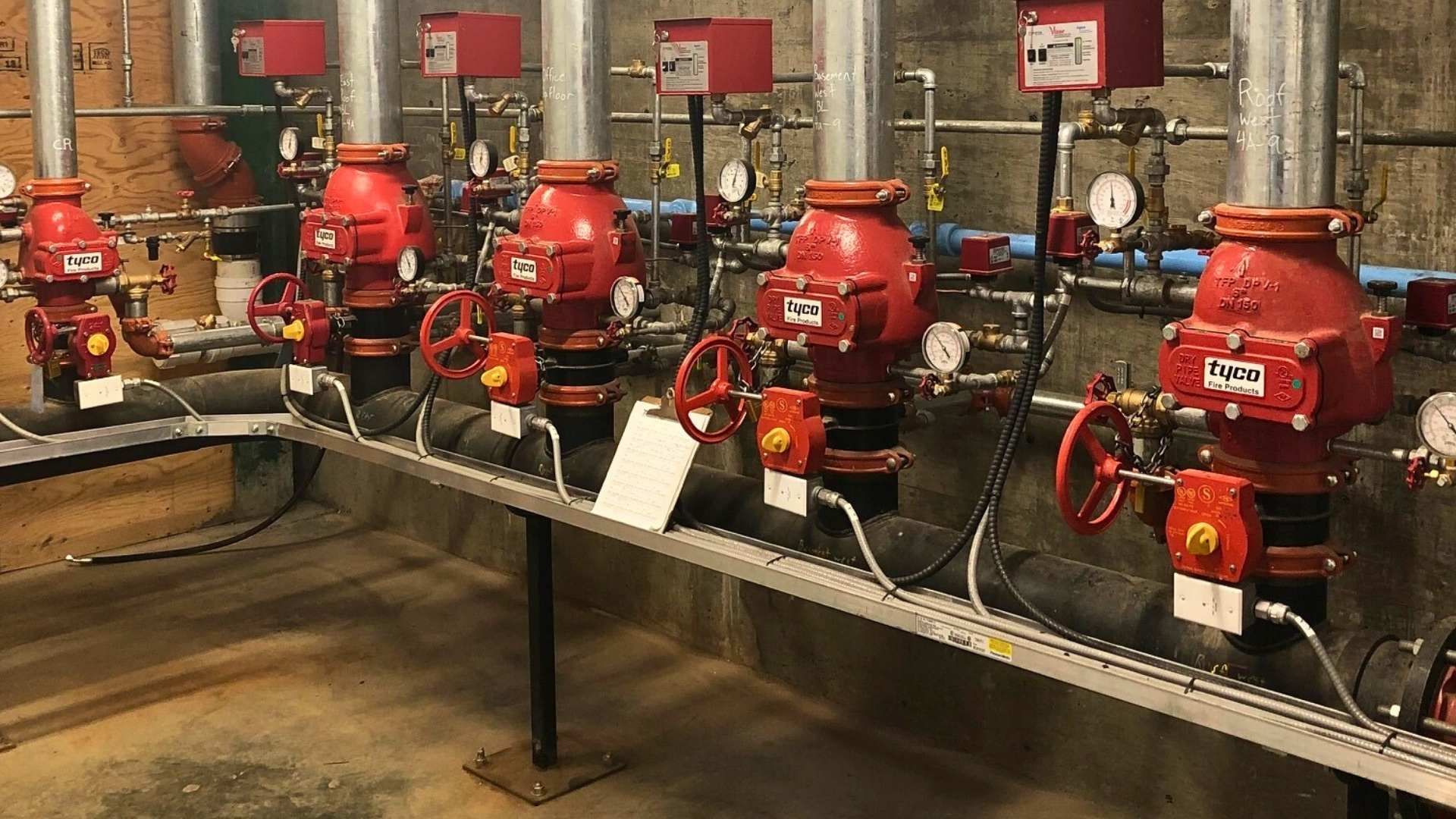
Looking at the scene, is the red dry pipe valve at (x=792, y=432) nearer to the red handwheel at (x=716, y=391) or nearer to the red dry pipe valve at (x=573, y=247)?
the red handwheel at (x=716, y=391)

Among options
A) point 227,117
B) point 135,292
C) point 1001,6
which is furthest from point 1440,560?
point 227,117

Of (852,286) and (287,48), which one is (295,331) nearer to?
(287,48)

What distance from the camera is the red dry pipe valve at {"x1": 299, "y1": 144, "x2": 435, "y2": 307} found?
→ 3.30m

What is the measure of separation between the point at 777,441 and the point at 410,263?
125 centimetres

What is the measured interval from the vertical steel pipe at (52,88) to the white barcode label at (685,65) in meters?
1.41

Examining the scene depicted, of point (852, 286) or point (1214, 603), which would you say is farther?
point (852, 286)

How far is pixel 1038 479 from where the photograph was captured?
9.71 feet

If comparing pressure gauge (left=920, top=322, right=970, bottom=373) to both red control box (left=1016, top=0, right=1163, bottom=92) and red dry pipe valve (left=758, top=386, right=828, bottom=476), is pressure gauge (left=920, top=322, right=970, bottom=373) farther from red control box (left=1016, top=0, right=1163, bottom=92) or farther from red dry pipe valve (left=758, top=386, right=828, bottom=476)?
red control box (left=1016, top=0, right=1163, bottom=92)

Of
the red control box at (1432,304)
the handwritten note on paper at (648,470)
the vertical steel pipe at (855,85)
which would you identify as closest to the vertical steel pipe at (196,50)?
the handwritten note on paper at (648,470)

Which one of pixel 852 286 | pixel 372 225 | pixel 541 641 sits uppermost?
A: pixel 372 225

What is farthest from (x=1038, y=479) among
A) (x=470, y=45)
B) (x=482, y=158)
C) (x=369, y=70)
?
(x=369, y=70)

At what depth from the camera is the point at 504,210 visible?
3545 mm

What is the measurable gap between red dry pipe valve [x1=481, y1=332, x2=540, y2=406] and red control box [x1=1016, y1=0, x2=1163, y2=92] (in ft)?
3.65

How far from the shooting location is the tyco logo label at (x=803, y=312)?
Result: 235 cm
